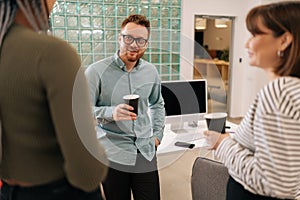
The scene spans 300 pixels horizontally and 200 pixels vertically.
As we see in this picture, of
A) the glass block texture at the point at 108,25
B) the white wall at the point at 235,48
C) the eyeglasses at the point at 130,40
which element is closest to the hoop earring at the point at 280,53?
the eyeglasses at the point at 130,40

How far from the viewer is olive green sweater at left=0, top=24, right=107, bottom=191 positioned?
0.66 metres

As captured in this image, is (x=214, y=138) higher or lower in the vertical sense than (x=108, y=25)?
lower

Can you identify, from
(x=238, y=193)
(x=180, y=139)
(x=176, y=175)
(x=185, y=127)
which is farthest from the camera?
(x=176, y=175)

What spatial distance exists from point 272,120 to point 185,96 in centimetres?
199

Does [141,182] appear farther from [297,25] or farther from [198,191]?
[297,25]

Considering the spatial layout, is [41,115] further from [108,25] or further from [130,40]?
[108,25]

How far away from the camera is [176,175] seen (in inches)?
122

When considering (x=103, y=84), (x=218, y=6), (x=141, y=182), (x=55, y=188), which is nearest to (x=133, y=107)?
(x=103, y=84)

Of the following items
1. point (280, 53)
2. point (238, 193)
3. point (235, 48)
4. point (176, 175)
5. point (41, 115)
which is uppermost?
point (235, 48)

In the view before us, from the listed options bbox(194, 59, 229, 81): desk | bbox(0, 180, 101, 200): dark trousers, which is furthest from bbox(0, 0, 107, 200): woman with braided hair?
bbox(194, 59, 229, 81): desk

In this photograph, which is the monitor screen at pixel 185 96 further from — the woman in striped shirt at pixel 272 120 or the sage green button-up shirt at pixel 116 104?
the woman in striped shirt at pixel 272 120

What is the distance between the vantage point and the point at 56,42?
677 mm

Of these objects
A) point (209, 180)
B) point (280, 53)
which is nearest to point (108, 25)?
point (209, 180)

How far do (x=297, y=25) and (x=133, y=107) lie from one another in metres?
0.81
